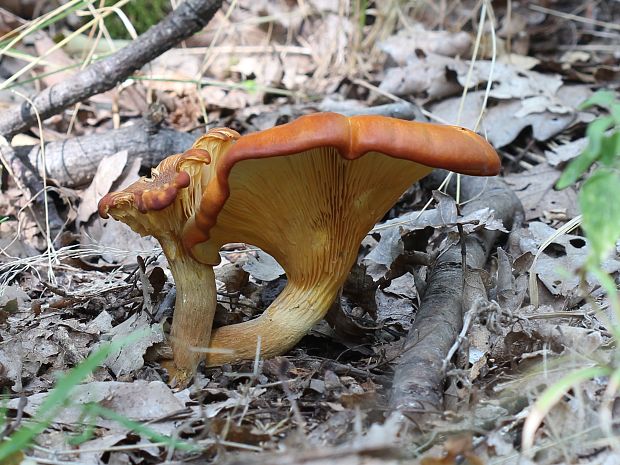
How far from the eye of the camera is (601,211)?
160 centimetres

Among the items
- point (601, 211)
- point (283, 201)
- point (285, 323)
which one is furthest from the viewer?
point (285, 323)

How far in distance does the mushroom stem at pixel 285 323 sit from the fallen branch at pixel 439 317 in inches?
14.4

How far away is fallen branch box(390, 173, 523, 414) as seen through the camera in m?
2.12

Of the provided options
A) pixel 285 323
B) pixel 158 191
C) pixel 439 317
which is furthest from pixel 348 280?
pixel 158 191

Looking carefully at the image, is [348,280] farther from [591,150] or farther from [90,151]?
[90,151]

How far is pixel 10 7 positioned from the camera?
652cm

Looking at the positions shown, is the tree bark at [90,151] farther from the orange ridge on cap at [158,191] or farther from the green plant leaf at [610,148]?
the green plant leaf at [610,148]

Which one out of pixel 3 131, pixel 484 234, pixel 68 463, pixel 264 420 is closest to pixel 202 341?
pixel 264 420

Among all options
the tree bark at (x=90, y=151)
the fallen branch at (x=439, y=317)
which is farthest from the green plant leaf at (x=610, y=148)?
the tree bark at (x=90, y=151)

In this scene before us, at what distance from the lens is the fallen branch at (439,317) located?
6.95ft

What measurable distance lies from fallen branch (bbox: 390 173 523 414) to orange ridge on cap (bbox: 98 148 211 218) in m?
0.98

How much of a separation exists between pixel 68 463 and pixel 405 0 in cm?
597

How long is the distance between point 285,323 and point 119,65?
2.45 m

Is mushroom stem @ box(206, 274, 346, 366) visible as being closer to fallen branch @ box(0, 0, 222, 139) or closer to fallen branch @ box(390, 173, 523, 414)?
fallen branch @ box(390, 173, 523, 414)
